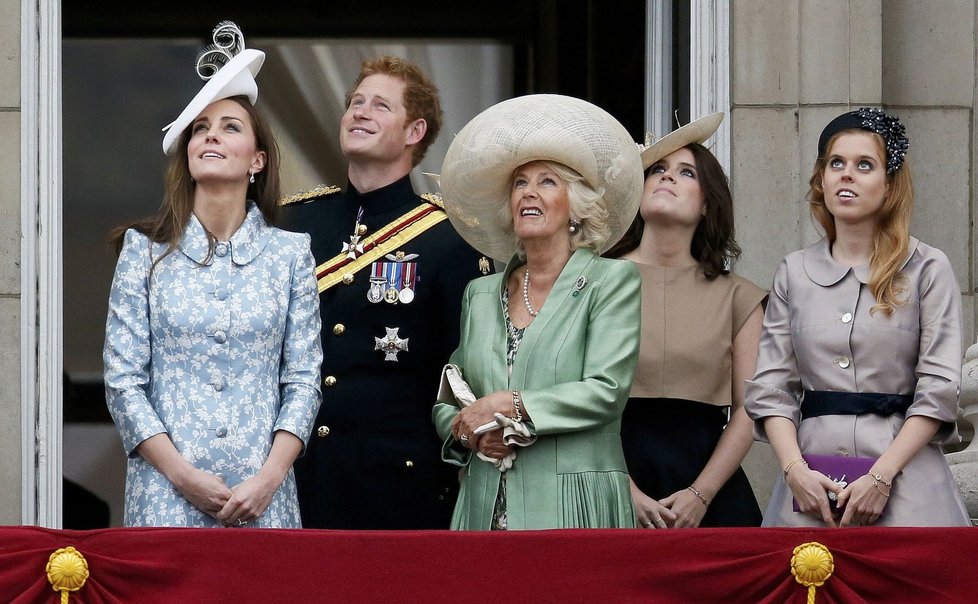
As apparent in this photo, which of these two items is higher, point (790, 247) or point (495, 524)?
point (790, 247)

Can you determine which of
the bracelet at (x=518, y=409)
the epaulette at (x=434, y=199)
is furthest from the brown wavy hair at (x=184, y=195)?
the bracelet at (x=518, y=409)

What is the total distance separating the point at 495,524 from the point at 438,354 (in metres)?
0.88

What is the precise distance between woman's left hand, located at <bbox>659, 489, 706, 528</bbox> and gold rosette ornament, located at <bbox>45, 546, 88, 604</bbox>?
1.72m

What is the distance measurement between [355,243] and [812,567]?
1.90 m

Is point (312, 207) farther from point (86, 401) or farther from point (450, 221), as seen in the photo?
point (86, 401)

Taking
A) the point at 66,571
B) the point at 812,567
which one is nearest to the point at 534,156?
the point at 812,567

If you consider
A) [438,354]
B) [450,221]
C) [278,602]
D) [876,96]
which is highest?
[876,96]

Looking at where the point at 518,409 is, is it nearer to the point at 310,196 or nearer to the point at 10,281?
the point at 310,196

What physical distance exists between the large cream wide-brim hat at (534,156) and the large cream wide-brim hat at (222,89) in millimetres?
563

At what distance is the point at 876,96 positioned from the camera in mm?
6273

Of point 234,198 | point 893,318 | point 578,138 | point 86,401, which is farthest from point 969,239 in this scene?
point 86,401

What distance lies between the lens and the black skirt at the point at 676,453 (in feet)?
16.1

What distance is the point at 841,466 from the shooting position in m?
4.34

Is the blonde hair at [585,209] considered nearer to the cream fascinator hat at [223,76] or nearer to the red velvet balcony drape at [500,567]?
the cream fascinator hat at [223,76]
